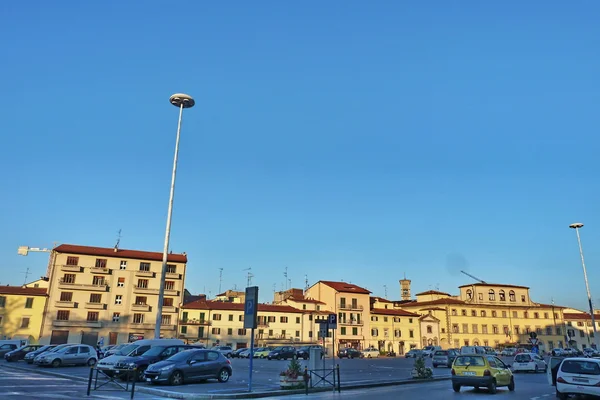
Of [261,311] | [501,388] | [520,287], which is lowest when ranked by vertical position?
[501,388]

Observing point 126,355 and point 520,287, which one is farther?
point 520,287

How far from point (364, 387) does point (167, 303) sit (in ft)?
168

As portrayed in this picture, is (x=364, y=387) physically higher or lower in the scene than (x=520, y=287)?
lower

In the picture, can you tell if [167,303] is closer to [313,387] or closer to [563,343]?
[313,387]

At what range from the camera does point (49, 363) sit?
1114 inches

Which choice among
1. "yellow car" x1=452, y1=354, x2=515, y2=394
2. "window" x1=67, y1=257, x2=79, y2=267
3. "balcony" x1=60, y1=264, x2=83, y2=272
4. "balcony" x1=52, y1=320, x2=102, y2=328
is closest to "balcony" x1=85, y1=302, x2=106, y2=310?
"balcony" x1=52, y1=320, x2=102, y2=328

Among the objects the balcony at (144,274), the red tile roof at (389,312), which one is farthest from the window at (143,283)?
the red tile roof at (389,312)

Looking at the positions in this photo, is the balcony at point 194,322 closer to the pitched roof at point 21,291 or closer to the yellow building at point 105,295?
the yellow building at point 105,295

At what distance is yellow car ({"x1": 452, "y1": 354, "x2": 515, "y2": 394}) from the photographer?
17.8m

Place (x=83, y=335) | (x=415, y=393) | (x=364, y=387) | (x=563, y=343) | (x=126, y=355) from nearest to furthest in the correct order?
(x=415, y=393) → (x=364, y=387) → (x=126, y=355) → (x=83, y=335) → (x=563, y=343)

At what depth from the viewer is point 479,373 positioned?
708 inches

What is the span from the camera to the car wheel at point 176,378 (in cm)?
1815

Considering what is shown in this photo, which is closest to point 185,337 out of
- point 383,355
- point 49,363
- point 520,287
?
point 383,355

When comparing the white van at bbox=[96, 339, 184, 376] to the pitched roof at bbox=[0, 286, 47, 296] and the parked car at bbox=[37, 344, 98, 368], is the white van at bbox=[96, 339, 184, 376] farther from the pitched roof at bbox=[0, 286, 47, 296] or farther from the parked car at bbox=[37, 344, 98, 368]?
the pitched roof at bbox=[0, 286, 47, 296]
